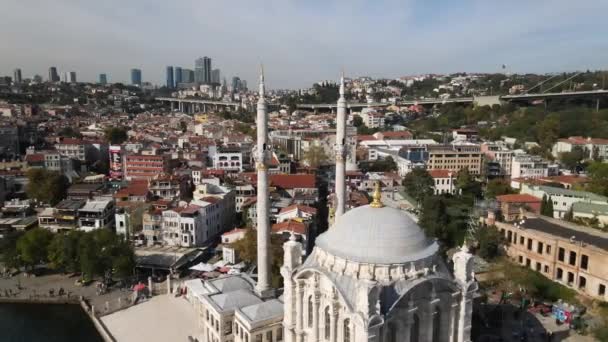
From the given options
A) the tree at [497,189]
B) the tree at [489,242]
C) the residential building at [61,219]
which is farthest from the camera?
the tree at [497,189]

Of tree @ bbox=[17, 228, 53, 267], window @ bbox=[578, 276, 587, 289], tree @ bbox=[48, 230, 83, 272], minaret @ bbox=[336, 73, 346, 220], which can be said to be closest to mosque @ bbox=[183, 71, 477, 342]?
minaret @ bbox=[336, 73, 346, 220]

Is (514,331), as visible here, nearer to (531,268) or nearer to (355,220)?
(531,268)

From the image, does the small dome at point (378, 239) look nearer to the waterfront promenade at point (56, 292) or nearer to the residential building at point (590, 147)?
the waterfront promenade at point (56, 292)

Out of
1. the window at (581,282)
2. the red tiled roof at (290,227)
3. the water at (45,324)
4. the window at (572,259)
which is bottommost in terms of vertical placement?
the water at (45,324)

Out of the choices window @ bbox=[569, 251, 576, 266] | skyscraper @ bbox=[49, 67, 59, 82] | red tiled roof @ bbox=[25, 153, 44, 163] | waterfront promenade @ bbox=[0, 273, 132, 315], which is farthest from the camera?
skyscraper @ bbox=[49, 67, 59, 82]

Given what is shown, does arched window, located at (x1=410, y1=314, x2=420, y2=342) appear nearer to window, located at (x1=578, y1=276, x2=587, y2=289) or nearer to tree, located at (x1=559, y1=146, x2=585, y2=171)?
window, located at (x1=578, y1=276, x2=587, y2=289)

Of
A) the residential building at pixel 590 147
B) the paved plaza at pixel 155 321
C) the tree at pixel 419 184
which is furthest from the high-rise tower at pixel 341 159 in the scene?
the residential building at pixel 590 147

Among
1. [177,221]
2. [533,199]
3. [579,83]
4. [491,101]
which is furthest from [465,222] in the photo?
[579,83]
